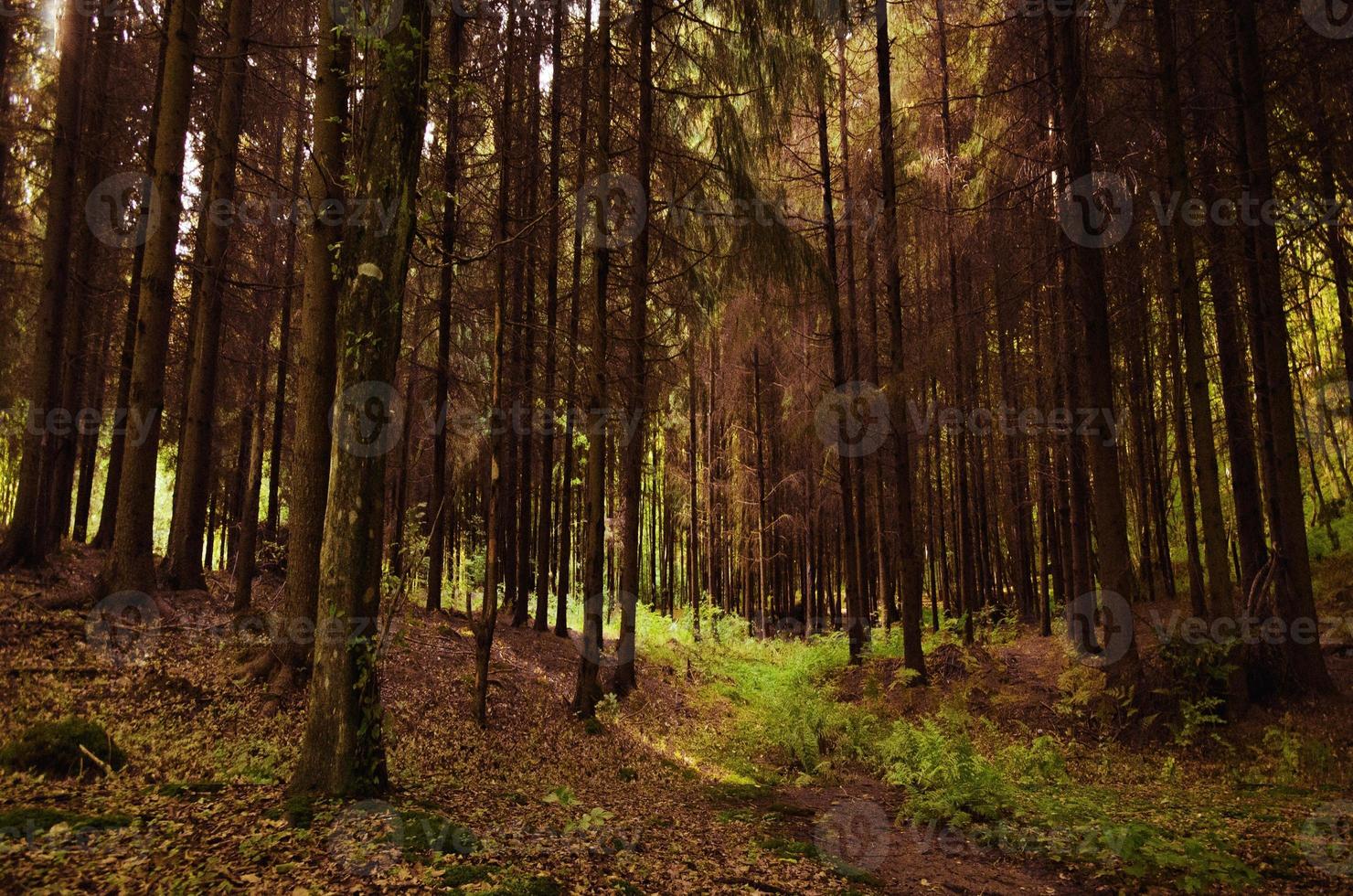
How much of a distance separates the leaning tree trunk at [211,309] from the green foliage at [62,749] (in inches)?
210

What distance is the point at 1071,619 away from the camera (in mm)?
14305

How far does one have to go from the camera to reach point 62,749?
17.4 ft

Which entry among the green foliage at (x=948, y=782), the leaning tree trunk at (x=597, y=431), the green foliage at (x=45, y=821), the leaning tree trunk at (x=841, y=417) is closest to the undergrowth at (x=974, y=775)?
the green foliage at (x=948, y=782)

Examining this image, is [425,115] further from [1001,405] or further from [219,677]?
[1001,405]

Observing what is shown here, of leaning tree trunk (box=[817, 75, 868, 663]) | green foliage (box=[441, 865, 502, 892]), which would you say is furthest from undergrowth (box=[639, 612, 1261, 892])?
green foliage (box=[441, 865, 502, 892])

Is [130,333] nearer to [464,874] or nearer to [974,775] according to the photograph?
[464,874]

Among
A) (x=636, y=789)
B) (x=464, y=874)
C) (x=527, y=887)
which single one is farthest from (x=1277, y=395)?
(x=464, y=874)

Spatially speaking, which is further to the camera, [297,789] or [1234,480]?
[1234,480]

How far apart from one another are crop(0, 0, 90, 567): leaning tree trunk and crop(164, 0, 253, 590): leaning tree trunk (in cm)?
163

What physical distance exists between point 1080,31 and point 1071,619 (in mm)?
10732

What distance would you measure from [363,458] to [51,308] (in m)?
8.40

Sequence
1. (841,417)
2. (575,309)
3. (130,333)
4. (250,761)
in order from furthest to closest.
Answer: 1. (841,417)
2. (575,309)
3. (130,333)
4. (250,761)

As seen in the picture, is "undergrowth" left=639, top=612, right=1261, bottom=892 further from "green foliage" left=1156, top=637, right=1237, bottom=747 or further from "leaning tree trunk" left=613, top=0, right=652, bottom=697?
"leaning tree trunk" left=613, top=0, right=652, bottom=697

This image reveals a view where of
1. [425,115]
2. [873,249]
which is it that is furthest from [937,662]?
[425,115]
